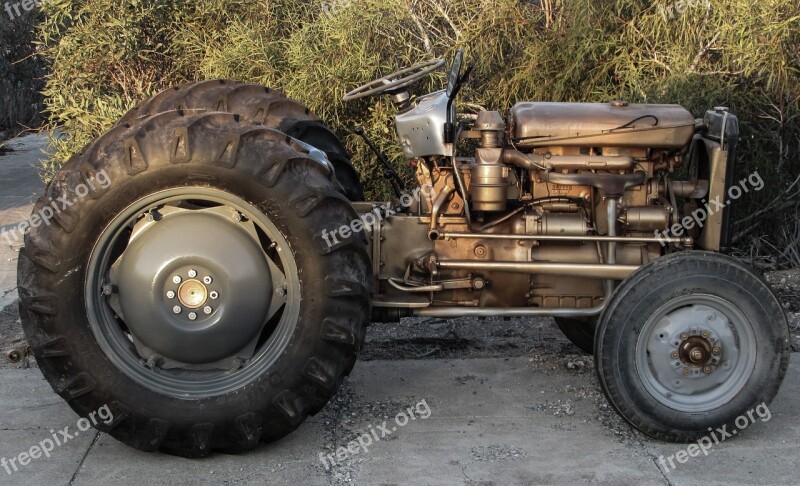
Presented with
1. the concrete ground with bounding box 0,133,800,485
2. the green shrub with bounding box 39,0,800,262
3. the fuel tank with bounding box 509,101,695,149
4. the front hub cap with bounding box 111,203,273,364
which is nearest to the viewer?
the concrete ground with bounding box 0,133,800,485

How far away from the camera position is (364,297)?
426 centimetres

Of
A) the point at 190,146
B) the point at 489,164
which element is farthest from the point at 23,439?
the point at 489,164

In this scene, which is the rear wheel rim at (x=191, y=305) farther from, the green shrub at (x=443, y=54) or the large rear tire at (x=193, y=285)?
the green shrub at (x=443, y=54)

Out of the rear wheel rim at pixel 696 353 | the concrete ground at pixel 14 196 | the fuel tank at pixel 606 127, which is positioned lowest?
the concrete ground at pixel 14 196

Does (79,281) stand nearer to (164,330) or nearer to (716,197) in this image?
(164,330)

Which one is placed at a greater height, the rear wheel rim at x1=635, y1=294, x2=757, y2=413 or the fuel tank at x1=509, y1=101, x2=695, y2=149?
the fuel tank at x1=509, y1=101, x2=695, y2=149

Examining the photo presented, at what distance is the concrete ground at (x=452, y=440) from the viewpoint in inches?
160

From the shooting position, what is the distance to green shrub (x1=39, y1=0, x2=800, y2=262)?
700 centimetres

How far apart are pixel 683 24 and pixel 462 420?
4111 millimetres

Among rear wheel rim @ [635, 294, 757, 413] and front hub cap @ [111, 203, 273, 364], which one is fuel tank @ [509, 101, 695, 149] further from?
front hub cap @ [111, 203, 273, 364]

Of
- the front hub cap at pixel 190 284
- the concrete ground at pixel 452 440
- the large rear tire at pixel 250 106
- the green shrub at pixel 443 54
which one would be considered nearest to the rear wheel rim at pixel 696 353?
the concrete ground at pixel 452 440

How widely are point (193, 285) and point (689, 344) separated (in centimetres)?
243

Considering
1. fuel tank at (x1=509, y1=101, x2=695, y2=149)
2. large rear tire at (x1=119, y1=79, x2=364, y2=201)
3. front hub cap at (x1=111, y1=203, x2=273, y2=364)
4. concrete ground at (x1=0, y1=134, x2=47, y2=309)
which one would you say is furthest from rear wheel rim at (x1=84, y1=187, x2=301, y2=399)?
concrete ground at (x1=0, y1=134, x2=47, y2=309)

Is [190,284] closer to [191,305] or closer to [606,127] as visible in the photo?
[191,305]
